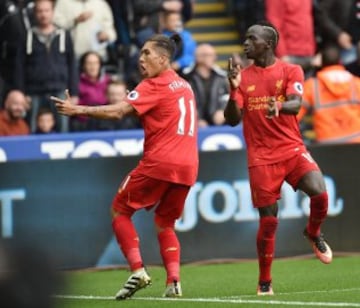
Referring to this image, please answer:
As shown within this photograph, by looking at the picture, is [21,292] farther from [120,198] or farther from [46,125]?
[46,125]

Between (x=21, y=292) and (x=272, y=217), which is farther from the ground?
(x=21, y=292)

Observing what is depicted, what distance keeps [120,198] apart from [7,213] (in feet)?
11.2

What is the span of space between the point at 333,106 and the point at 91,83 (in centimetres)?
339

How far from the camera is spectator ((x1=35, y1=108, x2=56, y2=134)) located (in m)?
13.7

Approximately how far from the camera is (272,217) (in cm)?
805

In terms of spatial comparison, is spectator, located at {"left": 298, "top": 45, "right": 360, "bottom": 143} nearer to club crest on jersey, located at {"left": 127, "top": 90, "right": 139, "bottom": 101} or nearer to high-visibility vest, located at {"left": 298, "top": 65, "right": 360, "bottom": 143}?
high-visibility vest, located at {"left": 298, "top": 65, "right": 360, "bottom": 143}

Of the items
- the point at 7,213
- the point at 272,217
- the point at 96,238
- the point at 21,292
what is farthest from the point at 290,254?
the point at 21,292

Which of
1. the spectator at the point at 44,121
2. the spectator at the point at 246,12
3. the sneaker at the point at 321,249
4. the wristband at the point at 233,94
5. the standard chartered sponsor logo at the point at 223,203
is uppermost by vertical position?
the wristband at the point at 233,94

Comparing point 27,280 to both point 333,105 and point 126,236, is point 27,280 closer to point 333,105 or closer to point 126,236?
point 126,236

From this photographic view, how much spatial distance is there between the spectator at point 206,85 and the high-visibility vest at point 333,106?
164 centimetres

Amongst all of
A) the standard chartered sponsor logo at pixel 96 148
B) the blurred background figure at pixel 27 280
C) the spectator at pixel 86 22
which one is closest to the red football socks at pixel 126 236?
the standard chartered sponsor logo at pixel 96 148

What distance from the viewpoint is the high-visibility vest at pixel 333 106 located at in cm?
1348

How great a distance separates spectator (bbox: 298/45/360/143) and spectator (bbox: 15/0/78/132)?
3.31m

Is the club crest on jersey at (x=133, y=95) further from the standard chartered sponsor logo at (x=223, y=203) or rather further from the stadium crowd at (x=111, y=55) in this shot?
the stadium crowd at (x=111, y=55)
